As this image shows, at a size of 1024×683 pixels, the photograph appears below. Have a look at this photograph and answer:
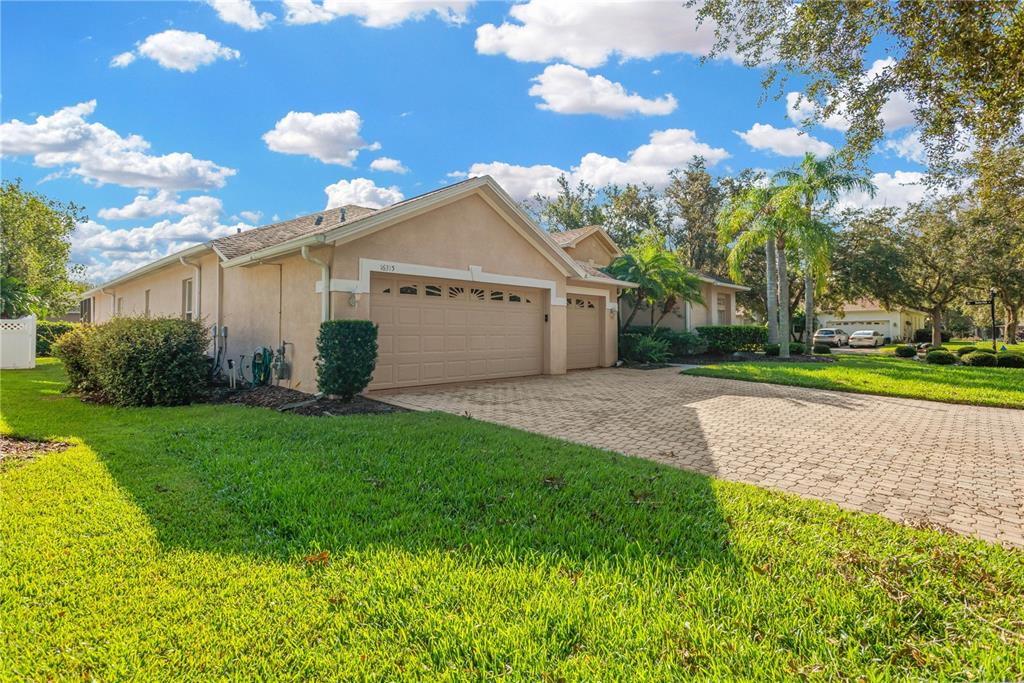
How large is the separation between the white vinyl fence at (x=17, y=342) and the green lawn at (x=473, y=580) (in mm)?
15460

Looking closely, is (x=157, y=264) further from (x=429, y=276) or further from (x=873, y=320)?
(x=873, y=320)

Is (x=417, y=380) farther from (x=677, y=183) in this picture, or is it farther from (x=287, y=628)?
(x=677, y=183)

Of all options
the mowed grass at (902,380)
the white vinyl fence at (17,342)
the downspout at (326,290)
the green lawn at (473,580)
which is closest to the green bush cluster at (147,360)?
the downspout at (326,290)

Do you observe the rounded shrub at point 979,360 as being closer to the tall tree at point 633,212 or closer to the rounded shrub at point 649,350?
the rounded shrub at point 649,350

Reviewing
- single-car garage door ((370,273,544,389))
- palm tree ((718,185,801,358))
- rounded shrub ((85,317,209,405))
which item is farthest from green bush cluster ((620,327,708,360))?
rounded shrub ((85,317,209,405))

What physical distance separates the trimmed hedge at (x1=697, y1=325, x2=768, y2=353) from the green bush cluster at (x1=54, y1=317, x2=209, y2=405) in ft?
61.6

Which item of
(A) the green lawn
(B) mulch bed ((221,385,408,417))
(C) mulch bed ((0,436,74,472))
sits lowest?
(A) the green lawn

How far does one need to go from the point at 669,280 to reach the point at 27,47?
660 inches

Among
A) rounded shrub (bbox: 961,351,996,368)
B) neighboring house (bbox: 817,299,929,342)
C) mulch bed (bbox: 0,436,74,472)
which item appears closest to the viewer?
mulch bed (bbox: 0,436,74,472)

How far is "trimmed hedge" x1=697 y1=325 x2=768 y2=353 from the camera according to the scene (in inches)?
896

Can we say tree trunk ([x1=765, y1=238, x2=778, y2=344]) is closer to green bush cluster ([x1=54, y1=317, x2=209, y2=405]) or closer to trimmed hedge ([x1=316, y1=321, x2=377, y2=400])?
trimmed hedge ([x1=316, y1=321, x2=377, y2=400])

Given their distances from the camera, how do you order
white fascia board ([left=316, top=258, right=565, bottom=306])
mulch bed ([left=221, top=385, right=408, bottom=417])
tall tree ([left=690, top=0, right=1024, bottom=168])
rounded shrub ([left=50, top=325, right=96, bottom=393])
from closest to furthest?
tall tree ([left=690, top=0, right=1024, bottom=168]) → mulch bed ([left=221, top=385, right=408, bottom=417]) → white fascia board ([left=316, top=258, right=565, bottom=306]) → rounded shrub ([left=50, top=325, right=96, bottom=393])

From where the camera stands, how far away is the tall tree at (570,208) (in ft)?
127

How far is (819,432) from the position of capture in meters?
7.62
